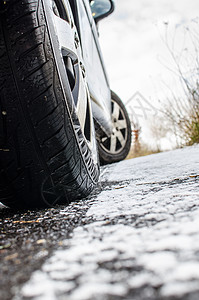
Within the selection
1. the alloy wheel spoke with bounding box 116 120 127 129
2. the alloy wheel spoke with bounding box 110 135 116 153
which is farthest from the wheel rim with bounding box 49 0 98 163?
the alloy wheel spoke with bounding box 116 120 127 129

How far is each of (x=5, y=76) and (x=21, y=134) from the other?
163 mm

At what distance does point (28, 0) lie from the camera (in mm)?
697

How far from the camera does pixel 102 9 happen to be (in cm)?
251

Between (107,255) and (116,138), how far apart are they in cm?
258

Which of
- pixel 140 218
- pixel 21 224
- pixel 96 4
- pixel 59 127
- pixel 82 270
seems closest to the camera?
pixel 82 270

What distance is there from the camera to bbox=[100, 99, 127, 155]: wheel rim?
2.86 meters

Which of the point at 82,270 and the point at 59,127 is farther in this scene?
the point at 59,127

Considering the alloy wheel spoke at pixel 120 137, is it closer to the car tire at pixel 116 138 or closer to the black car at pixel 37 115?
the car tire at pixel 116 138

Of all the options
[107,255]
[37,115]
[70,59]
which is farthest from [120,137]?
[107,255]

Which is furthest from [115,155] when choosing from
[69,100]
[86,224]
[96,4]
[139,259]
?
[139,259]

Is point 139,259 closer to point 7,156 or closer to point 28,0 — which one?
point 7,156

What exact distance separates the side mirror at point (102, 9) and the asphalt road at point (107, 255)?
7.81 ft

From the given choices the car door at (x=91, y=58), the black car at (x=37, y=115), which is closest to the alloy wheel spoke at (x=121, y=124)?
the car door at (x=91, y=58)

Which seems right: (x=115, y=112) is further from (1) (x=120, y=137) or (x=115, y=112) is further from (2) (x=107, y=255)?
(2) (x=107, y=255)
